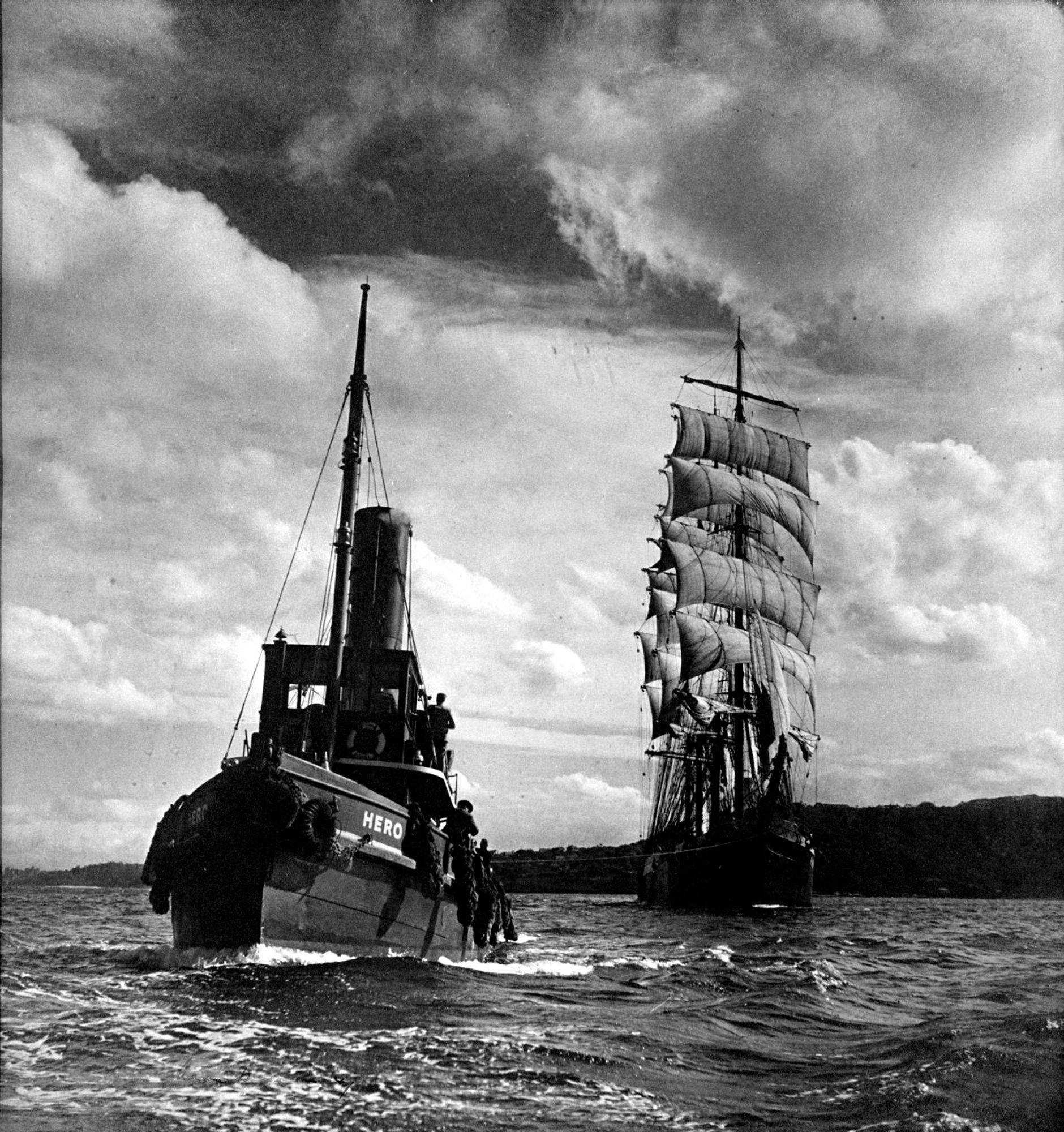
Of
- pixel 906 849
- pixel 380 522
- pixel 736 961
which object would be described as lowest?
pixel 906 849

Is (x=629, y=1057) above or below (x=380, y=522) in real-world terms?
below

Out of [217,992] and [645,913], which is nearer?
[217,992]

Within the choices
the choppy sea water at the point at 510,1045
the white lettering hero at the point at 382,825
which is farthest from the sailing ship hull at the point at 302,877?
the choppy sea water at the point at 510,1045

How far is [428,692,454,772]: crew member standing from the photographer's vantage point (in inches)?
734

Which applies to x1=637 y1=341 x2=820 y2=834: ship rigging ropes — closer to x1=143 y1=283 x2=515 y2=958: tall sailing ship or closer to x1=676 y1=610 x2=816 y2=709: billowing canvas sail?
x1=676 y1=610 x2=816 y2=709: billowing canvas sail

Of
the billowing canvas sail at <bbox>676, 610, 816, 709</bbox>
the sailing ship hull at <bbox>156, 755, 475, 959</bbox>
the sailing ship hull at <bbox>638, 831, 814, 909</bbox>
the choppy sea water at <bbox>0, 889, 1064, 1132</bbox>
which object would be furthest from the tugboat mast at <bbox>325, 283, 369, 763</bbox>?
the billowing canvas sail at <bbox>676, 610, 816, 709</bbox>

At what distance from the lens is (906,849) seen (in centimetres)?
11269

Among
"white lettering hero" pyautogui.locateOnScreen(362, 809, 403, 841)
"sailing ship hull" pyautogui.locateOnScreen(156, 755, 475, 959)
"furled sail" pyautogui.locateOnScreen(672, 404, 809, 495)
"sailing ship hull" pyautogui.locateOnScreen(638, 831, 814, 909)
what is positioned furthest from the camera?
"furled sail" pyautogui.locateOnScreen(672, 404, 809, 495)

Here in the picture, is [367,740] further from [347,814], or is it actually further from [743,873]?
[743,873]

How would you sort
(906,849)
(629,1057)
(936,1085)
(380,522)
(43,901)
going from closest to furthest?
(936,1085), (629,1057), (380,522), (43,901), (906,849)

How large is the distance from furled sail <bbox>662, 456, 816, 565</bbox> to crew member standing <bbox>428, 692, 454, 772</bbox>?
49.0m

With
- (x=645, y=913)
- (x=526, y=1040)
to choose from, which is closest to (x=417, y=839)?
(x=526, y=1040)

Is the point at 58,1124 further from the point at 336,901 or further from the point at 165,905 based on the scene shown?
the point at 165,905

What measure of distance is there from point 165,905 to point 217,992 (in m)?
5.00
